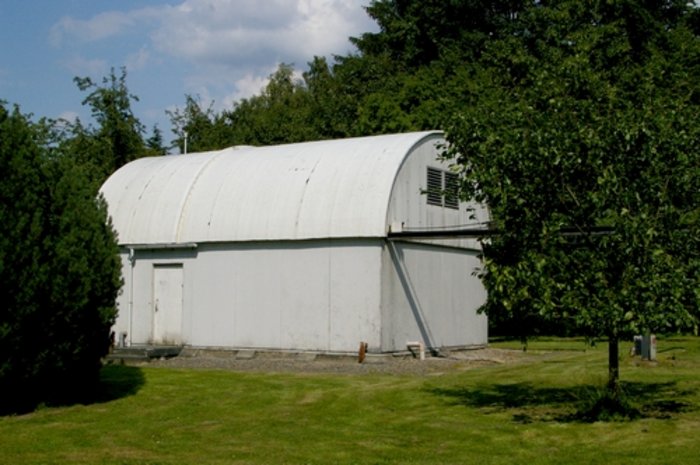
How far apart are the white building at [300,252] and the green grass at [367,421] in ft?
13.2

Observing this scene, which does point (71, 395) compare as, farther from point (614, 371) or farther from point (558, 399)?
point (614, 371)

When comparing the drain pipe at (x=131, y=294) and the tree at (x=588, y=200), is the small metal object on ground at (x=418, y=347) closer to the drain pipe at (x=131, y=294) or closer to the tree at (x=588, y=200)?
the drain pipe at (x=131, y=294)

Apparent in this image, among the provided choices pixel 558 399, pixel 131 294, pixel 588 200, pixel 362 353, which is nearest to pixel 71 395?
pixel 362 353

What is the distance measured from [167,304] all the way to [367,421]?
47.6ft

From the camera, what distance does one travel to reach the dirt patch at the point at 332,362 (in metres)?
22.6

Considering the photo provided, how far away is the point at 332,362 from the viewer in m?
24.5

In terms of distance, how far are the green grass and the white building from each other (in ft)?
13.2

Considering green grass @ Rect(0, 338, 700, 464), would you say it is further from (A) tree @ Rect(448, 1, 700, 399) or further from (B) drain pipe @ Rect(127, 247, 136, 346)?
(B) drain pipe @ Rect(127, 247, 136, 346)

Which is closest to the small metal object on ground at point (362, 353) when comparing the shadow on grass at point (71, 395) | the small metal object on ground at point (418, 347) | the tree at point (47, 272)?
the small metal object on ground at point (418, 347)

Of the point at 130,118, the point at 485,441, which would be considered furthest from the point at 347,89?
the point at 485,441

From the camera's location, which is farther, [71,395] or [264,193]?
[264,193]

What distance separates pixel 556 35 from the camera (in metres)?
38.2

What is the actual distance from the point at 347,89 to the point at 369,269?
31.1m

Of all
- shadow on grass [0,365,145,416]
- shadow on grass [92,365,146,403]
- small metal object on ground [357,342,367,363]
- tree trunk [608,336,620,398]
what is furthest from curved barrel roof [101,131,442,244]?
tree trunk [608,336,620,398]
